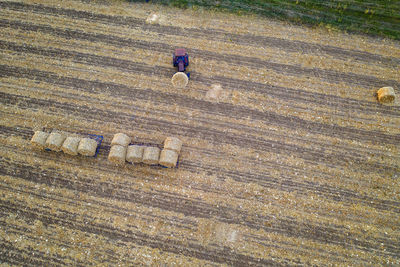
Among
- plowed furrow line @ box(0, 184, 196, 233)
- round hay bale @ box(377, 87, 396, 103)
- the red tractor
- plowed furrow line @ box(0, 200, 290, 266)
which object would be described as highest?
the red tractor

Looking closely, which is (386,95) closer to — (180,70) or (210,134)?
(210,134)

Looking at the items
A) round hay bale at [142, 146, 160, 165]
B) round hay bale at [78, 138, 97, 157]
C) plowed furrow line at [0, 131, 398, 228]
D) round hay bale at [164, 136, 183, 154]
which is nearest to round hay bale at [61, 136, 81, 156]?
round hay bale at [78, 138, 97, 157]

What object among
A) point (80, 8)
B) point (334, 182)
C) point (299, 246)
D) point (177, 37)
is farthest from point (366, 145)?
point (80, 8)

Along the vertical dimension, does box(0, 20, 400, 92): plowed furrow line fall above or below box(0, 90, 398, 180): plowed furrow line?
above

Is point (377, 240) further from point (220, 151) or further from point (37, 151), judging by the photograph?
point (37, 151)

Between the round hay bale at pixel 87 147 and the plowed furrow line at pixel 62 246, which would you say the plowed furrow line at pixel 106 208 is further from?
the round hay bale at pixel 87 147

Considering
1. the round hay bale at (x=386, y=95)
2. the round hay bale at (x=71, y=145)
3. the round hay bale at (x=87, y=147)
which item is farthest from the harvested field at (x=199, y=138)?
the round hay bale at (x=71, y=145)

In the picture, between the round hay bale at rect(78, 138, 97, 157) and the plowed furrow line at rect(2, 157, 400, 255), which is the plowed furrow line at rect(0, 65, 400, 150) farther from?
the plowed furrow line at rect(2, 157, 400, 255)
